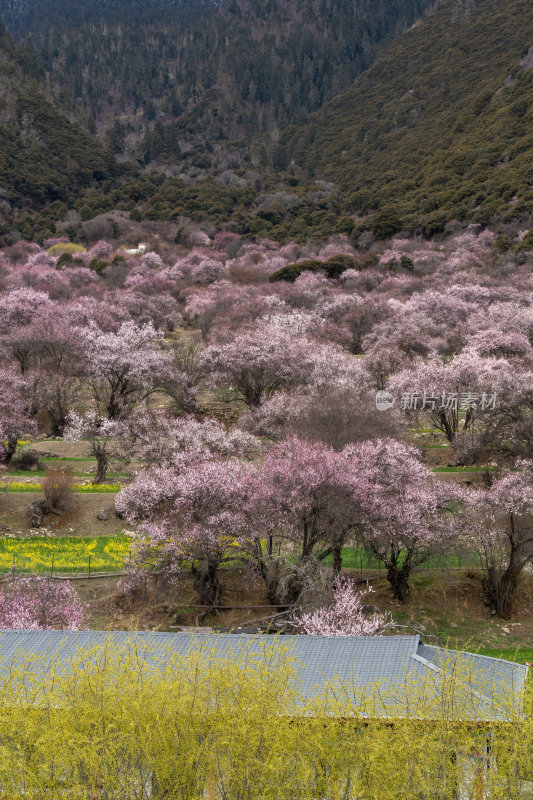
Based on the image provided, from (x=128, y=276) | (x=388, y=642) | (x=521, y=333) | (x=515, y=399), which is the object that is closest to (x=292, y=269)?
(x=128, y=276)

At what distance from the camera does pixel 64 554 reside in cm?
2380

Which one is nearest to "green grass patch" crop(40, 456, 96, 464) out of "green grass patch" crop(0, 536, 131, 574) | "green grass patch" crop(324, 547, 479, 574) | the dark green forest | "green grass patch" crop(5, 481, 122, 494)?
"green grass patch" crop(5, 481, 122, 494)

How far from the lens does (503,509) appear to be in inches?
870

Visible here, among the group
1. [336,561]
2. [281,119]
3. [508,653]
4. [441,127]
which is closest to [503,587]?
[508,653]

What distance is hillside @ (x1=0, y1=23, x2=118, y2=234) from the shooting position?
105000mm

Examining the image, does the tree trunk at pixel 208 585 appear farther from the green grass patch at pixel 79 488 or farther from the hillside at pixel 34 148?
the hillside at pixel 34 148

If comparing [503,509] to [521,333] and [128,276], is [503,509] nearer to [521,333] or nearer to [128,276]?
[521,333]

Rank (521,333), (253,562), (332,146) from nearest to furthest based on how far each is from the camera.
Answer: (253,562)
(521,333)
(332,146)

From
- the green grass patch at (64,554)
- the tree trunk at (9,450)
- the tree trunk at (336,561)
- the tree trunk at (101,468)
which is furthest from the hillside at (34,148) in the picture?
the tree trunk at (336,561)

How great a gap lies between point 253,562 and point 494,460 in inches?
608

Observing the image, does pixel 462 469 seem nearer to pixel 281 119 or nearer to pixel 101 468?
pixel 101 468

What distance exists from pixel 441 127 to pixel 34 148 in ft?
198

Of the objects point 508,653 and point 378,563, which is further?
point 378,563

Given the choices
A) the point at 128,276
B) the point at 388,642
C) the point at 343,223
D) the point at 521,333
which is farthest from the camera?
the point at 343,223
